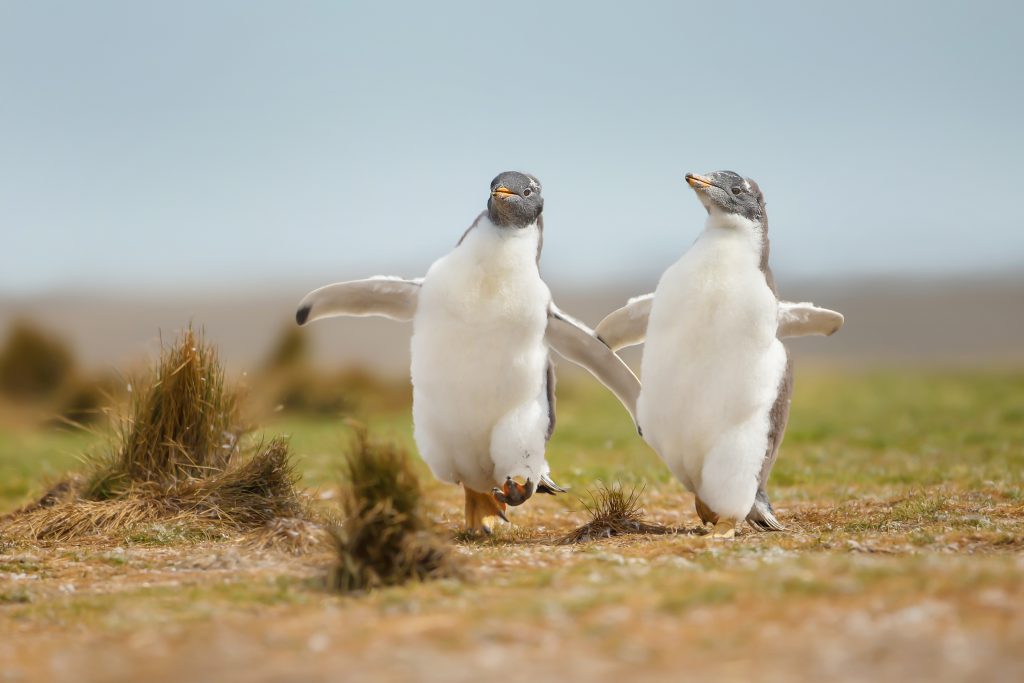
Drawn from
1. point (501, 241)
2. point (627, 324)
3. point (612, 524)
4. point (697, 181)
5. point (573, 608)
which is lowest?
point (612, 524)

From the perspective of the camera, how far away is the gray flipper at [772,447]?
8.84 metres

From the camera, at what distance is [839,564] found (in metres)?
6.15

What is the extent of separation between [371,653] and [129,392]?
5.98 meters

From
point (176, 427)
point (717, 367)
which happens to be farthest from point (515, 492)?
point (176, 427)

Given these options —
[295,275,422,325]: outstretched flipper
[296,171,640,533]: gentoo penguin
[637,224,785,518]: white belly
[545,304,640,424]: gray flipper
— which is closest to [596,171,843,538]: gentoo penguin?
[637,224,785,518]: white belly

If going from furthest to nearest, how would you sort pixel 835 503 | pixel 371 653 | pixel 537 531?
1. pixel 835 503
2. pixel 537 531
3. pixel 371 653

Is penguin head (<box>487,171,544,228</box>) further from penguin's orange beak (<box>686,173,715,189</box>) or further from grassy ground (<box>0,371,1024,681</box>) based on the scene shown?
grassy ground (<box>0,371,1024,681</box>)

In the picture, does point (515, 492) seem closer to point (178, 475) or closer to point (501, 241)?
point (501, 241)

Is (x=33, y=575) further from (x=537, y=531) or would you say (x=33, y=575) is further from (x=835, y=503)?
(x=835, y=503)

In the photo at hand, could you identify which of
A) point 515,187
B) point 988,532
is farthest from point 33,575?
point 988,532

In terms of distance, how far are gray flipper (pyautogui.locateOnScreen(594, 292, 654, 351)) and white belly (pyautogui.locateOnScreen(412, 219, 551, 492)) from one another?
1.05 m

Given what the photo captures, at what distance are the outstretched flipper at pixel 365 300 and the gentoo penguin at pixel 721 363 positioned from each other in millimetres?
2024

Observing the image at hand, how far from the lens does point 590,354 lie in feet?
32.0

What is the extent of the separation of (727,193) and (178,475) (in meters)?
5.17
